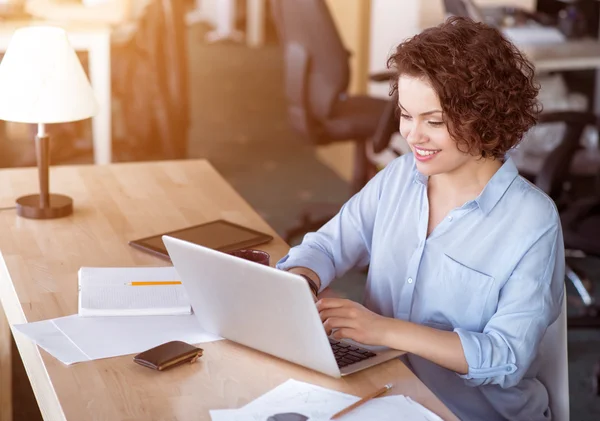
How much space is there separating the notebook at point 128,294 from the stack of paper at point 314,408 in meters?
0.36

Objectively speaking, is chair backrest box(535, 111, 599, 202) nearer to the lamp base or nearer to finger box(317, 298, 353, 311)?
the lamp base

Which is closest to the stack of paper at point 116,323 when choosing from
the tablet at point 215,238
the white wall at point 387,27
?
the tablet at point 215,238

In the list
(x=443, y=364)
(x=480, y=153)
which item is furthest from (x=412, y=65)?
(x=443, y=364)

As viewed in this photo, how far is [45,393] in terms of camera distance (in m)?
1.52

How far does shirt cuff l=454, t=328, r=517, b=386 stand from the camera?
5.07 feet

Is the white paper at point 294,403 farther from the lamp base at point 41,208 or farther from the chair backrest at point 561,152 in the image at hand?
the chair backrest at point 561,152

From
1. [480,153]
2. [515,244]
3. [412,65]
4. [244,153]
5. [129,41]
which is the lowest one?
[244,153]

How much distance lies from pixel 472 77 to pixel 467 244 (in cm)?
30

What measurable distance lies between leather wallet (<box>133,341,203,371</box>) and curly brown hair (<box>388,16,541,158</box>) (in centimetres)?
58

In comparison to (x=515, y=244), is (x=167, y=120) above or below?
below

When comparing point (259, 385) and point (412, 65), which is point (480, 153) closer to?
point (412, 65)

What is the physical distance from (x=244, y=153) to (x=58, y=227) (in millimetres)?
3307

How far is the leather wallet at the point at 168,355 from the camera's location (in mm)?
1506

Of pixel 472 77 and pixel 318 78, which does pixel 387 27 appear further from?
pixel 472 77
